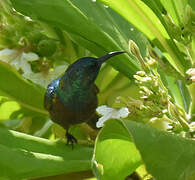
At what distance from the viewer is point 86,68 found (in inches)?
54.0

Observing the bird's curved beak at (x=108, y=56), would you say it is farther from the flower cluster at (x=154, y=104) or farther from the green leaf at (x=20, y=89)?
the green leaf at (x=20, y=89)

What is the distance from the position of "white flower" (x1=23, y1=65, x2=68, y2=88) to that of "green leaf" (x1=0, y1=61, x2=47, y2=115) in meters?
0.03

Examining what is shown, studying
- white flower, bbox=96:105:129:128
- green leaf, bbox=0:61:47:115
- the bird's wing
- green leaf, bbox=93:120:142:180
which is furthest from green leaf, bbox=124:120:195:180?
green leaf, bbox=0:61:47:115

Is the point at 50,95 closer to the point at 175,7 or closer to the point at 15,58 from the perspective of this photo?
the point at 15,58

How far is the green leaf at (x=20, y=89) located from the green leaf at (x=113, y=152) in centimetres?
63

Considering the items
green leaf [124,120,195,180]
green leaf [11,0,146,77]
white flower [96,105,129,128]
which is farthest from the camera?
green leaf [11,0,146,77]

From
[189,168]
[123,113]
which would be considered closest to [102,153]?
[189,168]

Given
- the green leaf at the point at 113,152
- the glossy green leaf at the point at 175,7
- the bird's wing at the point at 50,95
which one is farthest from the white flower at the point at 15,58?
the green leaf at the point at 113,152

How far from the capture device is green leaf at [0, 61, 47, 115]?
4.98ft

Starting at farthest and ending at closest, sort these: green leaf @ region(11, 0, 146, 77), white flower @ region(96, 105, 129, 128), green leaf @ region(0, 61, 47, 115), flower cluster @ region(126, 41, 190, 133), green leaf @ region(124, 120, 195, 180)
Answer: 1. green leaf @ region(0, 61, 47, 115)
2. green leaf @ region(11, 0, 146, 77)
3. white flower @ region(96, 105, 129, 128)
4. flower cluster @ region(126, 41, 190, 133)
5. green leaf @ region(124, 120, 195, 180)

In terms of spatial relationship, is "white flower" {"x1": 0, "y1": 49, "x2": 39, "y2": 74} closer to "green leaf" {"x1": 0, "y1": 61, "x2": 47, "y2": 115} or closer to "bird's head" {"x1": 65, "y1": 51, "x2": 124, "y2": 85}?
"green leaf" {"x1": 0, "y1": 61, "x2": 47, "y2": 115}

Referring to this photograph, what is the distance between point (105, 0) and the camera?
4.16 feet

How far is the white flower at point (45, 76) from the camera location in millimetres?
1612

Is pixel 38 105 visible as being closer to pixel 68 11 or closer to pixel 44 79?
pixel 44 79
